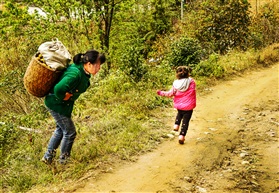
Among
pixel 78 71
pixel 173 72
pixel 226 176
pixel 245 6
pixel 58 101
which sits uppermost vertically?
pixel 245 6

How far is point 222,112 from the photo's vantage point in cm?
750

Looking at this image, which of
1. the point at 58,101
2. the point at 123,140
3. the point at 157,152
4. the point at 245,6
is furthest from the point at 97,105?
the point at 245,6

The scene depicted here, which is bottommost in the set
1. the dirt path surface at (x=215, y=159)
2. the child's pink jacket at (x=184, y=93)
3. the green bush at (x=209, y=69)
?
the dirt path surface at (x=215, y=159)

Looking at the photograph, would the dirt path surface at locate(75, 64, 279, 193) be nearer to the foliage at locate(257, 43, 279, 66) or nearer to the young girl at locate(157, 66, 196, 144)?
the young girl at locate(157, 66, 196, 144)

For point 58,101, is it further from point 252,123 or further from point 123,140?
point 252,123

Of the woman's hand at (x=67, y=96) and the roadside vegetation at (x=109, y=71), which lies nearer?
the woman's hand at (x=67, y=96)

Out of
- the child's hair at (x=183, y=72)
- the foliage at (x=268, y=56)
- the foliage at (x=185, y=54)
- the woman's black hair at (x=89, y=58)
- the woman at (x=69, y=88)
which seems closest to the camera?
Result: the woman at (x=69, y=88)

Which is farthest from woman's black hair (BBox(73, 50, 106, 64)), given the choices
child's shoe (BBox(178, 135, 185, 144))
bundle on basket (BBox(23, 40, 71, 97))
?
child's shoe (BBox(178, 135, 185, 144))

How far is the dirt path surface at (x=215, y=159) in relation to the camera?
446 cm

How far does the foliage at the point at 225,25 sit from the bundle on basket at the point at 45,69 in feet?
30.2

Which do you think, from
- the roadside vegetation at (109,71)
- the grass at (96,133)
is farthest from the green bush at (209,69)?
the grass at (96,133)

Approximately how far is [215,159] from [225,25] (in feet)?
27.3

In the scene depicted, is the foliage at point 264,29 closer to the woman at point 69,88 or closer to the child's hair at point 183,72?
the child's hair at point 183,72

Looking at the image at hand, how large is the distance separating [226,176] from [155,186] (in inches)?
44.5
